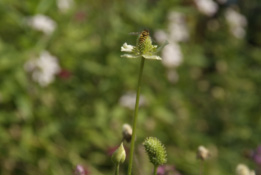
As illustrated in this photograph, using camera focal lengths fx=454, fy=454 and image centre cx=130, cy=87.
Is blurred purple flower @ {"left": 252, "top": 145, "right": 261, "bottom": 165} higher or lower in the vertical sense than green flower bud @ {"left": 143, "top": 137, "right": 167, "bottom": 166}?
lower

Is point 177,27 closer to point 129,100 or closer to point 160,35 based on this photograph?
point 160,35

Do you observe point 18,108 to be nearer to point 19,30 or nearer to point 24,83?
point 24,83

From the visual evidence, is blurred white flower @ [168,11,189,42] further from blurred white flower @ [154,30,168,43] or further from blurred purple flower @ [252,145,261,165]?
blurred purple flower @ [252,145,261,165]

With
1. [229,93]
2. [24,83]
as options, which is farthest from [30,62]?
[229,93]

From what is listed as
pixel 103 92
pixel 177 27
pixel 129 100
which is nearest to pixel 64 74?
pixel 103 92

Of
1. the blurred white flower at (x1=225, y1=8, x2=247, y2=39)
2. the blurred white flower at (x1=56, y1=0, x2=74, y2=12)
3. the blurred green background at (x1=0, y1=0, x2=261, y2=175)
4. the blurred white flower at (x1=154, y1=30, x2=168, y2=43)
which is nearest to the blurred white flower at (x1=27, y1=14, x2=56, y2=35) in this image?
the blurred green background at (x1=0, y1=0, x2=261, y2=175)

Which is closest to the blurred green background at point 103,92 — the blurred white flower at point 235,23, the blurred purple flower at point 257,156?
the blurred white flower at point 235,23

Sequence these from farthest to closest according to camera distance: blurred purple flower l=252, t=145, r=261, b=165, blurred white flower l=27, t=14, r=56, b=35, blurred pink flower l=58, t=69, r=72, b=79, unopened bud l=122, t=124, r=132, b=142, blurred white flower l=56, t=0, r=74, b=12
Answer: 1. blurred white flower l=56, t=0, r=74, b=12
2. blurred pink flower l=58, t=69, r=72, b=79
3. blurred white flower l=27, t=14, r=56, b=35
4. blurred purple flower l=252, t=145, r=261, b=165
5. unopened bud l=122, t=124, r=132, b=142
